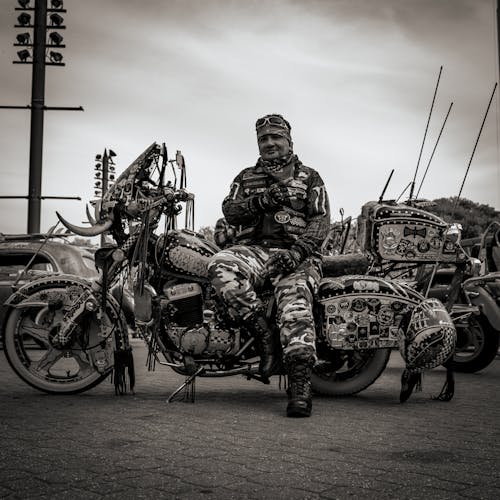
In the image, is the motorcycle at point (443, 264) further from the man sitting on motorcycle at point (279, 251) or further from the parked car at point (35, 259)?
the parked car at point (35, 259)

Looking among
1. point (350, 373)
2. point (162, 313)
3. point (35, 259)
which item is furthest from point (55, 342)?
point (35, 259)

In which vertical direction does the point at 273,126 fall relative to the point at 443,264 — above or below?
above

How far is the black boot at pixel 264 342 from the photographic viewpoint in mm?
5000

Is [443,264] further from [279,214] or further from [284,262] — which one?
[284,262]

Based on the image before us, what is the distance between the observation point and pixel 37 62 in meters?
17.9

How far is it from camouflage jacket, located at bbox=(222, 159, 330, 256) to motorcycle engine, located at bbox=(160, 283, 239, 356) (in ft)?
1.98

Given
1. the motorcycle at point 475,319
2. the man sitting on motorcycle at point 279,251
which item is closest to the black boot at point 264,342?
the man sitting on motorcycle at point 279,251

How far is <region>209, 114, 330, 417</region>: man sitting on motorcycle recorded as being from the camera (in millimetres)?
4871

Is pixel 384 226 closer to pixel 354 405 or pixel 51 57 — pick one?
pixel 354 405

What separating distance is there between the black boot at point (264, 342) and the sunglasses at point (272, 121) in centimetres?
142

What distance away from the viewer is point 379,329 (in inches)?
208

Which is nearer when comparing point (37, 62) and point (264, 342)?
point (264, 342)

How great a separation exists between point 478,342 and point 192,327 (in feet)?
11.6

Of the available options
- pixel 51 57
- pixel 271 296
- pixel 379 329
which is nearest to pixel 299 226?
pixel 271 296
